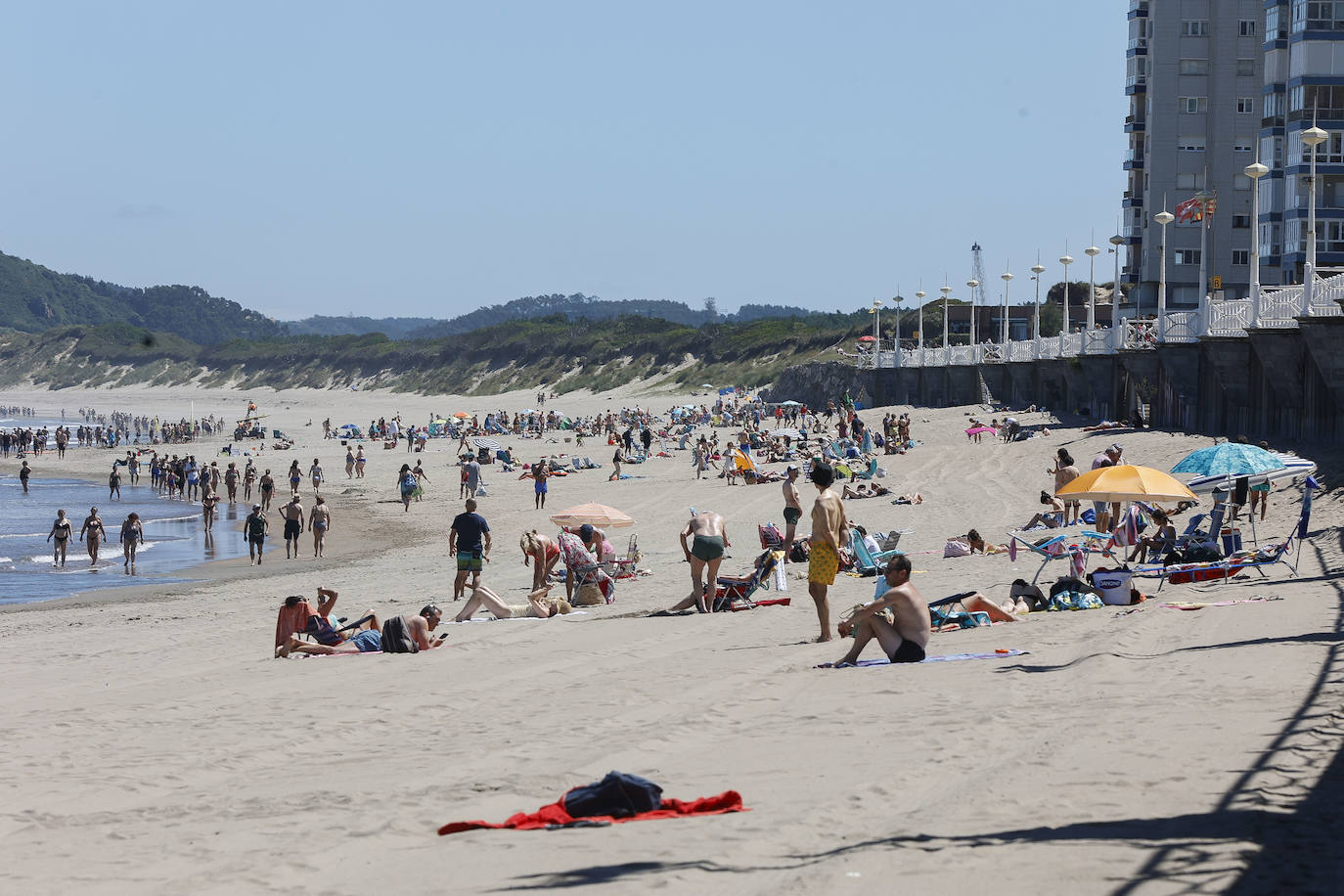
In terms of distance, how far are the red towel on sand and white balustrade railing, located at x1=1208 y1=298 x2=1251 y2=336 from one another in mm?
23206

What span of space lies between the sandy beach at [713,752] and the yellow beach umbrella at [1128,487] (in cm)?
100

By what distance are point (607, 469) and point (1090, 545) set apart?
24.8 m

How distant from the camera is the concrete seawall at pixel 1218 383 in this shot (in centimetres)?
2184

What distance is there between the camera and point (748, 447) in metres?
37.0

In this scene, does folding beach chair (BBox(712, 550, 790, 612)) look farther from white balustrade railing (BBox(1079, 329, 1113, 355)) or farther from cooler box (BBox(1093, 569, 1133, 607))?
white balustrade railing (BBox(1079, 329, 1113, 355))

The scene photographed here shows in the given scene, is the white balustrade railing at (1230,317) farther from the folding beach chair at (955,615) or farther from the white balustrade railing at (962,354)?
the white balustrade railing at (962,354)

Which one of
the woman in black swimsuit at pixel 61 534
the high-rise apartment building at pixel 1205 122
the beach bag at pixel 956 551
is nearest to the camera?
the beach bag at pixel 956 551

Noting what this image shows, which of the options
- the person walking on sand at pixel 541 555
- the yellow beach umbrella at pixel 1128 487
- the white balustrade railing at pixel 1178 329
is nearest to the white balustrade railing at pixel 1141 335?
the white balustrade railing at pixel 1178 329

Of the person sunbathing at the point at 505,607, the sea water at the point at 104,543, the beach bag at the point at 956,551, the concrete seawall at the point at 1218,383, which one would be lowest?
the sea water at the point at 104,543

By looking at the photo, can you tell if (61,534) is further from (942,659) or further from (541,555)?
(942,659)

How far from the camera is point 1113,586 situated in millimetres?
11148

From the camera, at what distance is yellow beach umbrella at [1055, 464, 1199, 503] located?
12.7m

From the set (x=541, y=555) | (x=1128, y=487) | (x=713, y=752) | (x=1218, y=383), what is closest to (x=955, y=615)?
(x=1128, y=487)

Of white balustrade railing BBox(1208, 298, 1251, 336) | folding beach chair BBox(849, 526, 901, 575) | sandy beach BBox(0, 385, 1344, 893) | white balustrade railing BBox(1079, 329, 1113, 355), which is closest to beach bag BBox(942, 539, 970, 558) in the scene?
folding beach chair BBox(849, 526, 901, 575)
